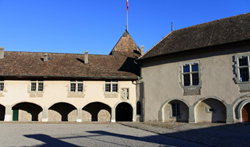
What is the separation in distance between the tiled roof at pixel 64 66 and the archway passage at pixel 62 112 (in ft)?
11.3

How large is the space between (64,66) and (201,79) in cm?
1114

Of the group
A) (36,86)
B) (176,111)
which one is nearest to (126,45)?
(36,86)

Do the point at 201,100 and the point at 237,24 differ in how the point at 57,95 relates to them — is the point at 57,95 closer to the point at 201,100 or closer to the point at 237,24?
the point at 201,100

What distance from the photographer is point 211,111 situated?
56.6 feet

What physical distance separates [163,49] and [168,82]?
2.61m

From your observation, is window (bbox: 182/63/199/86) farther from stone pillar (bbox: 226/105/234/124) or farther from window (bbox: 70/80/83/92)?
window (bbox: 70/80/83/92)

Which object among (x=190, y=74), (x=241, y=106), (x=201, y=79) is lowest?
(x=241, y=106)

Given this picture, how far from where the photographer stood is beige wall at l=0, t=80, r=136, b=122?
20500 mm

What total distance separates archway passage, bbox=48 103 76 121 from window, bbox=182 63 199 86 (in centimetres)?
1023

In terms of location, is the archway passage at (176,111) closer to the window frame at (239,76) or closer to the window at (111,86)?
the window frame at (239,76)

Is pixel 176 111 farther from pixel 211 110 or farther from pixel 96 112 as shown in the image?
pixel 96 112

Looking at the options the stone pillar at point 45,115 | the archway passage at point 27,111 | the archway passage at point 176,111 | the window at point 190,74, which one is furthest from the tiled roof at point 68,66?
the window at point 190,74

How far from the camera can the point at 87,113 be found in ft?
76.0

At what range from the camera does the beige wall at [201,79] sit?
16.5m
